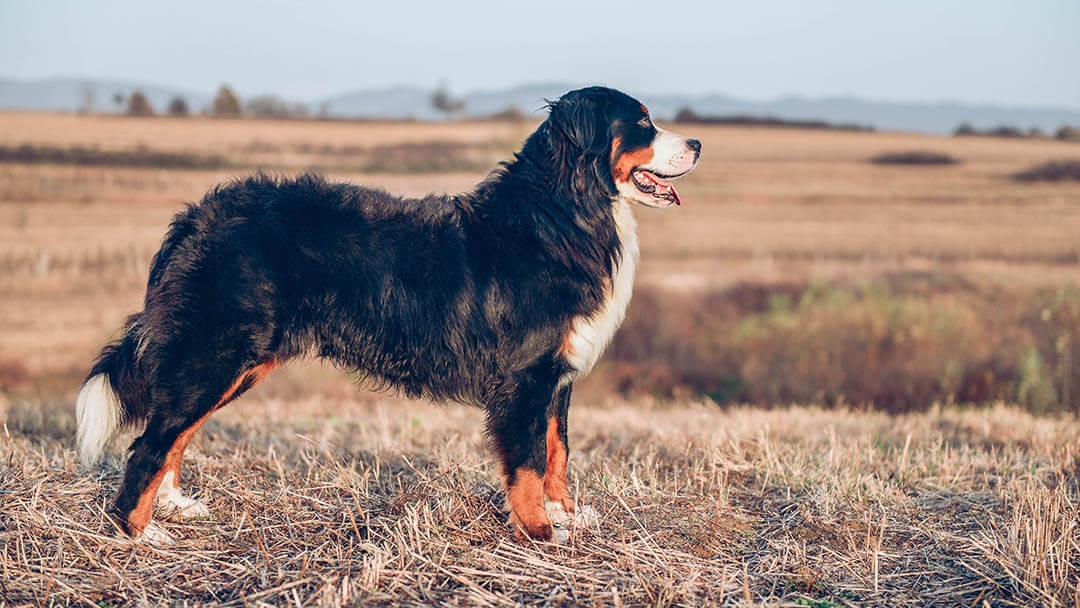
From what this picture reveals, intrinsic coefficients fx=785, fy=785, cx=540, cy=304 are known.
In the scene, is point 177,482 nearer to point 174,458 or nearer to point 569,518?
point 174,458

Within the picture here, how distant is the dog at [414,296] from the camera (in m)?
3.88

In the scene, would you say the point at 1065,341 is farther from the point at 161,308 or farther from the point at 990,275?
the point at 161,308

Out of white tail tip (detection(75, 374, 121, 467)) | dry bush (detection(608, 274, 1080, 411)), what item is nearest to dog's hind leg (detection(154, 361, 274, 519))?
white tail tip (detection(75, 374, 121, 467))

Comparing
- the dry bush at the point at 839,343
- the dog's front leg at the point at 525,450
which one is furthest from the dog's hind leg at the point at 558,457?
the dry bush at the point at 839,343

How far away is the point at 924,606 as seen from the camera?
3.40 metres

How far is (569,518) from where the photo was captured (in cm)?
405

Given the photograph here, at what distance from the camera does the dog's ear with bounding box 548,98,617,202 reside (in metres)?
4.05

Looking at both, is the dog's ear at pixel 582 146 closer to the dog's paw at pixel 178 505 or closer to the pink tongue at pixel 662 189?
the pink tongue at pixel 662 189

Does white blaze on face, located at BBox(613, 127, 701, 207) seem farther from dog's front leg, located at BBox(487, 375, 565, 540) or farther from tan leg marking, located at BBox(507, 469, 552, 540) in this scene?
tan leg marking, located at BBox(507, 469, 552, 540)

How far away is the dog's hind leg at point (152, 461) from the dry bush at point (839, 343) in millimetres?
11956

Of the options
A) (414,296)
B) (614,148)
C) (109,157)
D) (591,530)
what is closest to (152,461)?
(414,296)

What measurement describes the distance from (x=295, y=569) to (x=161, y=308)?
147 cm

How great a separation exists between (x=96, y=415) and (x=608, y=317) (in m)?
2.68

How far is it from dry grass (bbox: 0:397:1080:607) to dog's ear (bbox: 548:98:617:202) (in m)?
1.68
